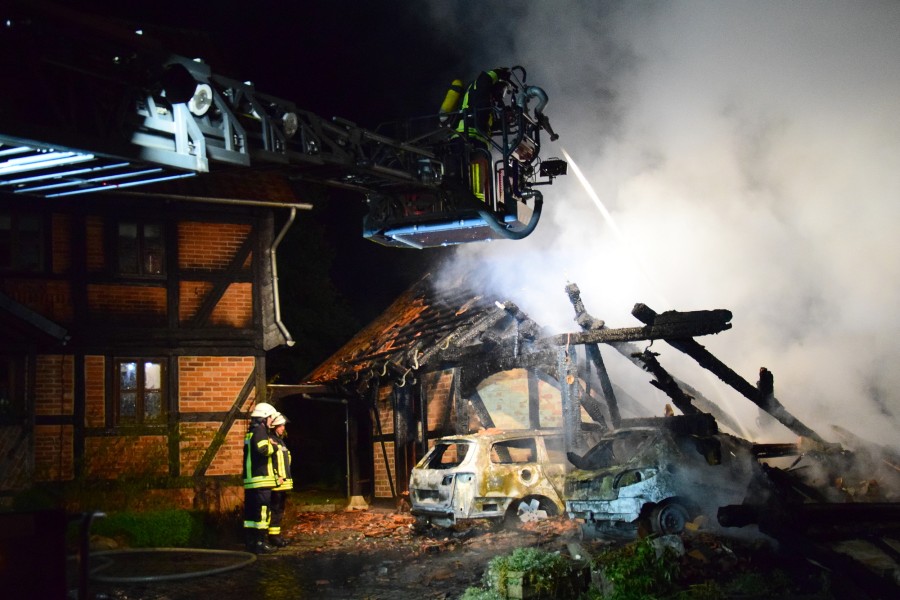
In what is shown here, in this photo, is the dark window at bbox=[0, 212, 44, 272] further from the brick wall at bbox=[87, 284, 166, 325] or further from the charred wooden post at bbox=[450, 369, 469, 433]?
the charred wooden post at bbox=[450, 369, 469, 433]

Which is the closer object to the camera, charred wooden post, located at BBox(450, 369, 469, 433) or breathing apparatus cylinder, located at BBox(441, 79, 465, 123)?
breathing apparatus cylinder, located at BBox(441, 79, 465, 123)

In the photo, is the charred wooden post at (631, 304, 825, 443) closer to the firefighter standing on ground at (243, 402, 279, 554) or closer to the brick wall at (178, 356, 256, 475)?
the firefighter standing on ground at (243, 402, 279, 554)

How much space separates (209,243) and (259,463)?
5.70 metres

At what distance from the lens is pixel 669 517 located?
33.9ft

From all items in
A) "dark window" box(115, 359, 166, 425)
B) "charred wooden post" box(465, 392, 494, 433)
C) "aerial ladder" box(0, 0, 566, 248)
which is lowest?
"charred wooden post" box(465, 392, 494, 433)

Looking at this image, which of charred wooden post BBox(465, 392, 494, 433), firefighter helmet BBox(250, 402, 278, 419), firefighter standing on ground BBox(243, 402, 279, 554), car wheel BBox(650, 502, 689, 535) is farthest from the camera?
charred wooden post BBox(465, 392, 494, 433)

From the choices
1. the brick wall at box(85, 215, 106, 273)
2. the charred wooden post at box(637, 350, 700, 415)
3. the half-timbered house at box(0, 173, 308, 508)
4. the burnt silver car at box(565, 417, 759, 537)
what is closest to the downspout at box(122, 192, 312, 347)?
the half-timbered house at box(0, 173, 308, 508)

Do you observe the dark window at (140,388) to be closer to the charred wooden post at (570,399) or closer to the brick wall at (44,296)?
the brick wall at (44,296)

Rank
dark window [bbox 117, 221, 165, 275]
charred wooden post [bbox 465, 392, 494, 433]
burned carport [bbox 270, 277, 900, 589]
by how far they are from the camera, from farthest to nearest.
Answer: charred wooden post [bbox 465, 392, 494, 433]
dark window [bbox 117, 221, 165, 275]
burned carport [bbox 270, 277, 900, 589]

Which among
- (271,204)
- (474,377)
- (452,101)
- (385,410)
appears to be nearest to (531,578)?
(452,101)

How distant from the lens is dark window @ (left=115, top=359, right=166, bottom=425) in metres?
15.6

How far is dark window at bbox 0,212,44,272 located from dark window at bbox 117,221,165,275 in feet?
4.49

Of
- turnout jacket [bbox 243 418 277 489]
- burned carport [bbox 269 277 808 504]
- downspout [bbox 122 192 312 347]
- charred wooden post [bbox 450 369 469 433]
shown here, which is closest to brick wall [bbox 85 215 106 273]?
downspout [bbox 122 192 312 347]

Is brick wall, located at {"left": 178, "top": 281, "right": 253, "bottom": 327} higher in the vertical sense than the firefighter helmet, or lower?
higher
